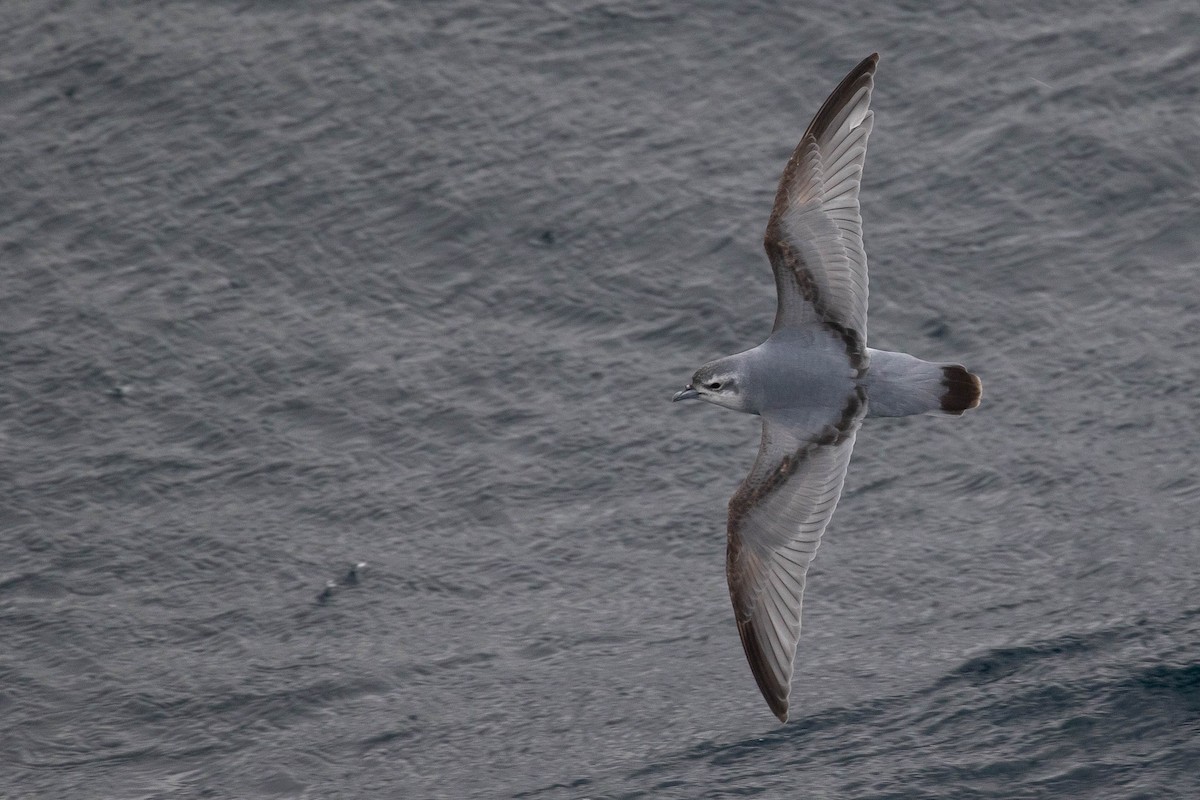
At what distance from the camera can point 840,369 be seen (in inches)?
434

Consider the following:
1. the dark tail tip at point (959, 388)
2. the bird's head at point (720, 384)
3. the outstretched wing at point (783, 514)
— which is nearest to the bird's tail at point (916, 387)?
the dark tail tip at point (959, 388)

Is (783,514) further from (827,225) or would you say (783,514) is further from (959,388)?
(827,225)

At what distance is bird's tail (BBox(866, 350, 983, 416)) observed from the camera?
426 inches

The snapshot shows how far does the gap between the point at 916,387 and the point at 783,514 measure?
103 centimetres

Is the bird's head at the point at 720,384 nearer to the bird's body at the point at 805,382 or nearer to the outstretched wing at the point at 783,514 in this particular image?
the bird's body at the point at 805,382

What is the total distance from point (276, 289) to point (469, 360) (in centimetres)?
169

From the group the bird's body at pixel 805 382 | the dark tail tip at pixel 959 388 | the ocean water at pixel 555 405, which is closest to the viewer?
the dark tail tip at pixel 959 388

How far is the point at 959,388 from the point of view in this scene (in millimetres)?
10820

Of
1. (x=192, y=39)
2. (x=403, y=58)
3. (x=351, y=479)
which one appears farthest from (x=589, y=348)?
(x=192, y=39)

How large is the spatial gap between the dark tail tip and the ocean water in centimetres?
264

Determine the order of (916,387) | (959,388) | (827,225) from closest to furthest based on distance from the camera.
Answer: (959,388), (916,387), (827,225)

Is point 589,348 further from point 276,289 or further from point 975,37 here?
point 975,37

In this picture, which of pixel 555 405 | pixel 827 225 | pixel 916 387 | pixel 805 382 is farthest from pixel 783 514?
pixel 555 405

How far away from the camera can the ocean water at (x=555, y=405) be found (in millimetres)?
12711
